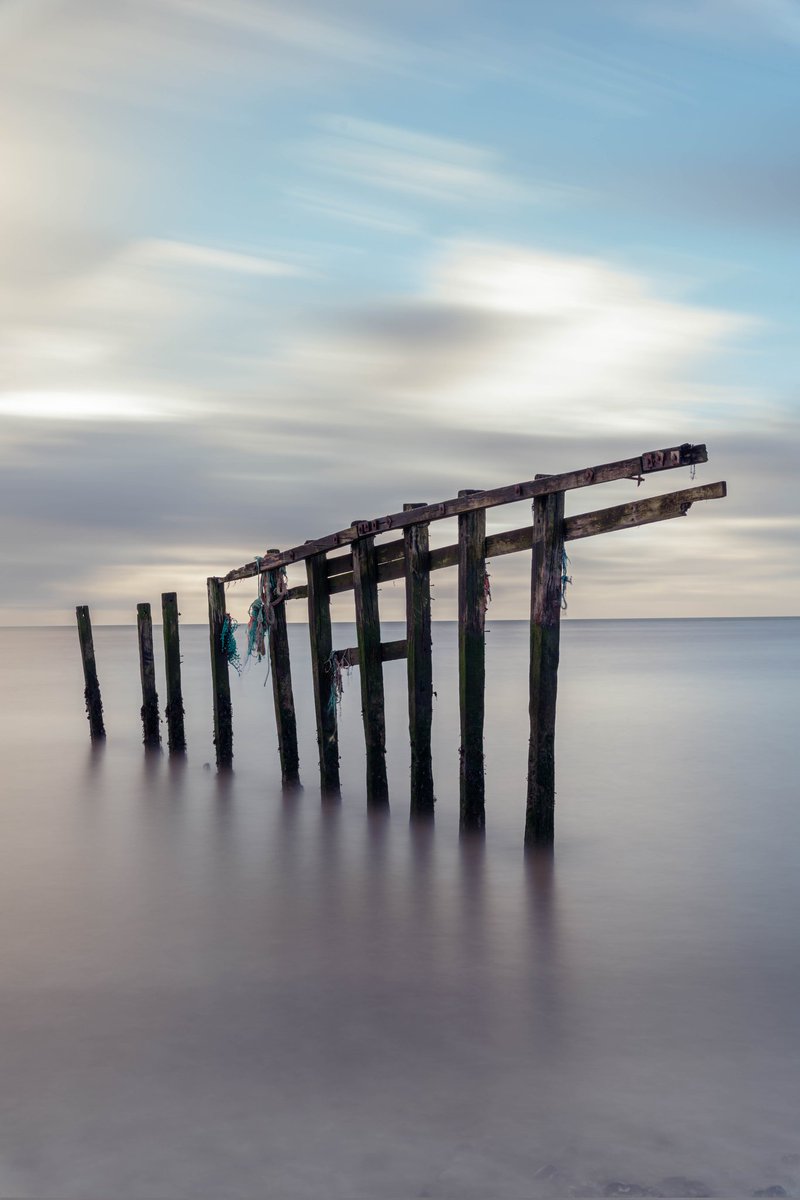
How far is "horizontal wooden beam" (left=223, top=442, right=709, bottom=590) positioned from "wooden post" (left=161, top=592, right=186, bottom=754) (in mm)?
6267

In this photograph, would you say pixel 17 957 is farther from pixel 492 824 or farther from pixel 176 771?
pixel 176 771

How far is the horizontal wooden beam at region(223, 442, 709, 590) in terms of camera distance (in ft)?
33.2

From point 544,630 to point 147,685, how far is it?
12665mm

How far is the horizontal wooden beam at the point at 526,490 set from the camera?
10.1m

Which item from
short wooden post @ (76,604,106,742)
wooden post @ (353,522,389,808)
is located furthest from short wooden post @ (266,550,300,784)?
short wooden post @ (76,604,106,742)

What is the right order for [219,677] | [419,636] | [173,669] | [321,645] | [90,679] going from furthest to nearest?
[90,679], [173,669], [219,677], [321,645], [419,636]

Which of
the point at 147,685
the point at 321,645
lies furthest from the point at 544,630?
the point at 147,685

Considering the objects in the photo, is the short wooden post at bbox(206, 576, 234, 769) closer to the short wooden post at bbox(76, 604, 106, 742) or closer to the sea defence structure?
the sea defence structure

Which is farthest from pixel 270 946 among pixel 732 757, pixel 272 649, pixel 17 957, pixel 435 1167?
pixel 732 757

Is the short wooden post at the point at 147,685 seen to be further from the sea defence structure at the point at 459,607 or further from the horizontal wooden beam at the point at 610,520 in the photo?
the horizontal wooden beam at the point at 610,520

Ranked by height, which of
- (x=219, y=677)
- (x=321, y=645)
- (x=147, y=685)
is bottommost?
(x=147, y=685)

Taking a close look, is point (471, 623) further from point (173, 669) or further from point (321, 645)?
point (173, 669)

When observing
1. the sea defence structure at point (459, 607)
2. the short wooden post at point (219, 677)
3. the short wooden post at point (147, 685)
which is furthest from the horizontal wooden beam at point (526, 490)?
the short wooden post at point (147, 685)

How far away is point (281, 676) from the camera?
16.5 m
